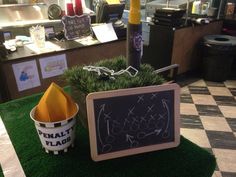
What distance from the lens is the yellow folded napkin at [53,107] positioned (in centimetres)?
75

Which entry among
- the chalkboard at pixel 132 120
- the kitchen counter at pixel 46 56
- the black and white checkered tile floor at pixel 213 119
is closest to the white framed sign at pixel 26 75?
the kitchen counter at pixel 46 56

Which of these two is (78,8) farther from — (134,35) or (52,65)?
(134,35)

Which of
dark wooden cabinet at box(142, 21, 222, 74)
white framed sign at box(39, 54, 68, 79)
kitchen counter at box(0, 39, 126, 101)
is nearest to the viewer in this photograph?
kitchen counter at box(0, 39, 126, 101)

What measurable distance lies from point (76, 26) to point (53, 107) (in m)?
1.49

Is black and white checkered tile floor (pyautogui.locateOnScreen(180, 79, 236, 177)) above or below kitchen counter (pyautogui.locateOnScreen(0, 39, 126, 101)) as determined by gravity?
below

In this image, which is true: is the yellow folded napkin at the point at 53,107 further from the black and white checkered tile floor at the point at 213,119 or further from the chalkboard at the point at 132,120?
the black and white checkered tile floor at the point at 213,119

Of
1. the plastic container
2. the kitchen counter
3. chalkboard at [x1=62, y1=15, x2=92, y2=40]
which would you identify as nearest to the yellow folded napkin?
the kitchen counter

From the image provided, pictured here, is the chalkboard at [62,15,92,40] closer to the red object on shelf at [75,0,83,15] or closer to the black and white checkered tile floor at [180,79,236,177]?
the red object on shelf at [75,0,83,15]

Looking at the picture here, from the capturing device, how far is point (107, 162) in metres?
0.79

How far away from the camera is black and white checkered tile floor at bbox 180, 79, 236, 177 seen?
218 cm

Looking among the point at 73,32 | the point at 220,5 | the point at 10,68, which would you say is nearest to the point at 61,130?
the point at 10,68

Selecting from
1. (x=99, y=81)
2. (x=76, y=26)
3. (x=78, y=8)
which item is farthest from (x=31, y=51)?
(x=99, y=81)

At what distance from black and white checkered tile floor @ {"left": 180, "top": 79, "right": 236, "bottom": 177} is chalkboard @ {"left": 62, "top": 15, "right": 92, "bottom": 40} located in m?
1.40

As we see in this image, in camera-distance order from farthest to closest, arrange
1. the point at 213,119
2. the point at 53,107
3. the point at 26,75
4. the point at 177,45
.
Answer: the point at 177,45, the point at 213,119, the point at 26,75, the point at 53,107
